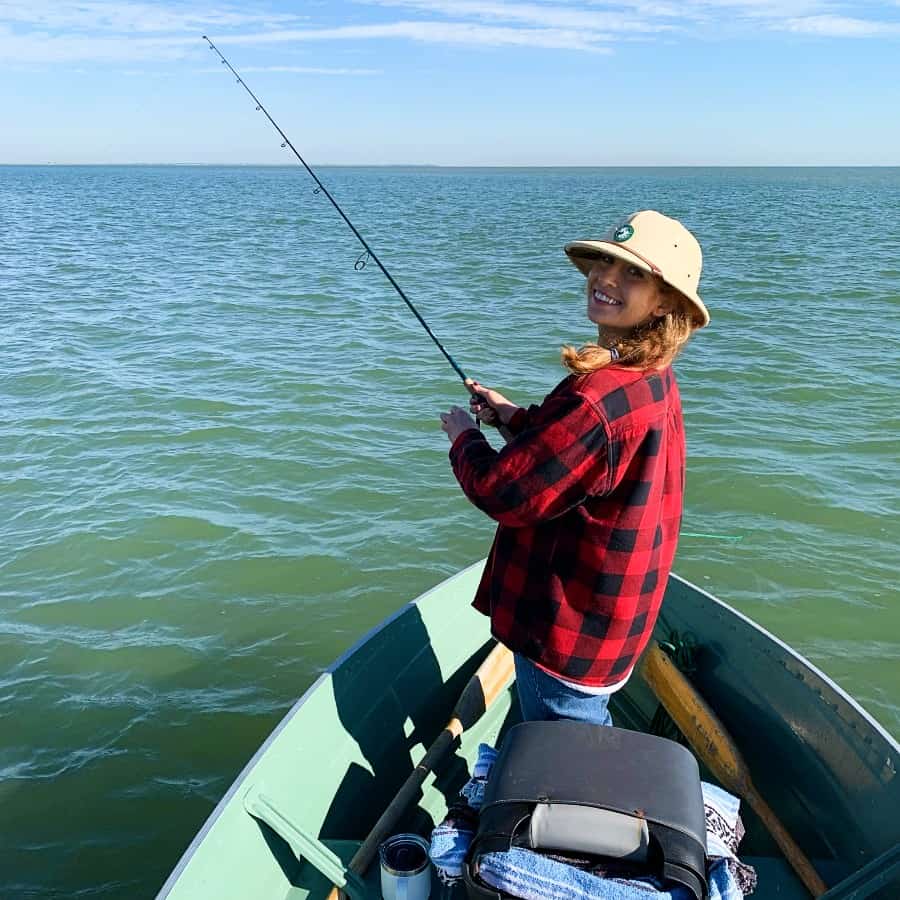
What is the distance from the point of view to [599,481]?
7.41 feet

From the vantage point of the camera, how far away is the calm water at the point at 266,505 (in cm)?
555

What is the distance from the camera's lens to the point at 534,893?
2.20 m

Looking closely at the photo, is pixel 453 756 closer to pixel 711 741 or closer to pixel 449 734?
pixel 449 734

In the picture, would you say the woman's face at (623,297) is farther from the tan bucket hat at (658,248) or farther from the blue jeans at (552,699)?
the blue jeans at (552,699)

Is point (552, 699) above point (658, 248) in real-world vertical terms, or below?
below

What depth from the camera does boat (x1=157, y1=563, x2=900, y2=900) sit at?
116 inches

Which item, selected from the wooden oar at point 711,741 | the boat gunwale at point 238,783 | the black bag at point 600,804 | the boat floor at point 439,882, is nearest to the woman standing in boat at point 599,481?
the black bag at point 600,804

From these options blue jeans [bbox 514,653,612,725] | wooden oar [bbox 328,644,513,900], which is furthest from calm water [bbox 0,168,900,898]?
blue jeans [bbox 514,653,612,725]

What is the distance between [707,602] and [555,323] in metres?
12.9

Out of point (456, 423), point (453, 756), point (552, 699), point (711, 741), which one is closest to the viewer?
point (552, 699)

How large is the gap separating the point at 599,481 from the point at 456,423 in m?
0.73

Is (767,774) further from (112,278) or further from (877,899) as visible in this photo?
(112,278)

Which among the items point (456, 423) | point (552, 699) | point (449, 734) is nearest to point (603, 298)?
point (456, 423)

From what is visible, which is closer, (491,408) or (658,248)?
(658,248)
